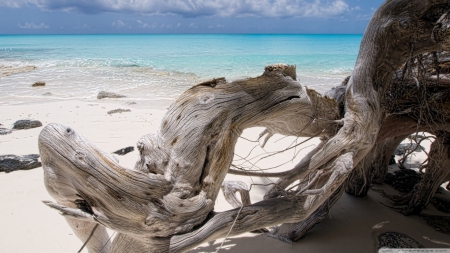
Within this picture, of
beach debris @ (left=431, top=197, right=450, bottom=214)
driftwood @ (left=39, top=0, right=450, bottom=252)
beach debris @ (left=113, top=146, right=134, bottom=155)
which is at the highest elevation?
driftwood @ (left=39, top=0, right=450, bottom=252)

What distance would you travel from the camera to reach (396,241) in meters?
2.94

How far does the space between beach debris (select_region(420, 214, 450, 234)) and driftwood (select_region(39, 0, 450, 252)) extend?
156 centimetres

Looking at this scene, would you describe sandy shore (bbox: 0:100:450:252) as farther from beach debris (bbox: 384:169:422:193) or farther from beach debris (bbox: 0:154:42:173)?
beach debris (bbox: 384:169:422:193)

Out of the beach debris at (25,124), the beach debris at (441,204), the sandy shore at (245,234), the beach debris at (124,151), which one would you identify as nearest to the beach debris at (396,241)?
the sandy shore at (245,234)

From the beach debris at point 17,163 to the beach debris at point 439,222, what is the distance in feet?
17.3

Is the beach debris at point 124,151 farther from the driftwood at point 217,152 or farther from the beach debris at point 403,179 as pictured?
the beach debris at point 403,179

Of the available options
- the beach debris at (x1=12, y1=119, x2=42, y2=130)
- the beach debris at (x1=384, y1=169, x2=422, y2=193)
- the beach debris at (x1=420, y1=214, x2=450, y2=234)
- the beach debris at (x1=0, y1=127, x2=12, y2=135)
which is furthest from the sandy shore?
the beach debris at (x1=12, y1=119, x2=42, y2=130)

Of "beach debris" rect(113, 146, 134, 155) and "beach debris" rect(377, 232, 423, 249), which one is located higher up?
"beach debris" rect(377, 232, 423, 249)

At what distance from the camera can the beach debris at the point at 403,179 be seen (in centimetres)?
409

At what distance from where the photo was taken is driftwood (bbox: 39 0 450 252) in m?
1.59

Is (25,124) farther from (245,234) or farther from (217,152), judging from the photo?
(217,152)

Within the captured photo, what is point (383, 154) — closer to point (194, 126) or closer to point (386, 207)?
point (386, 207)

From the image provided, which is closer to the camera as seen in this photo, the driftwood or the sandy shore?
the driftwood

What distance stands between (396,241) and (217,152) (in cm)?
224
